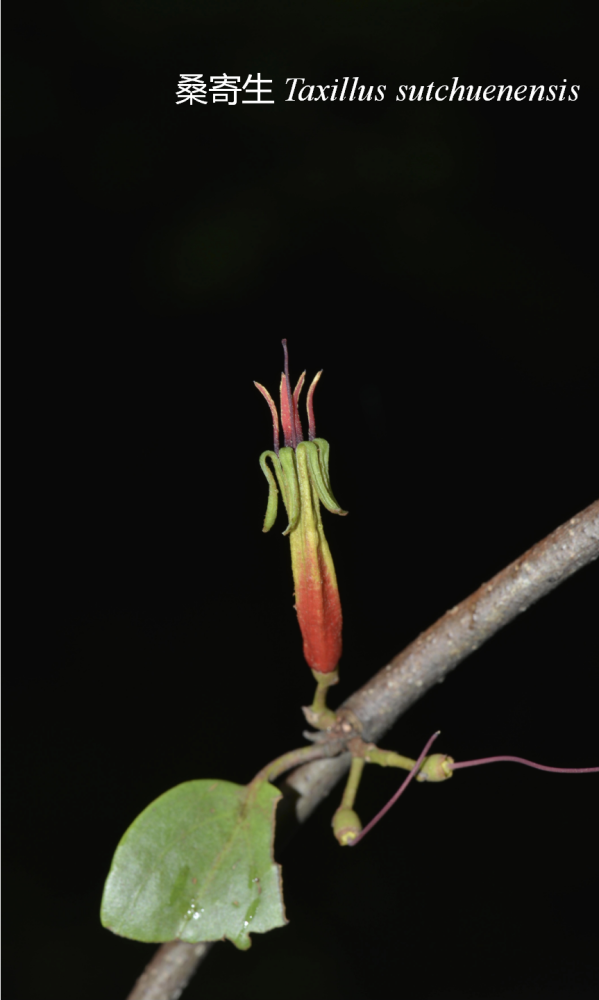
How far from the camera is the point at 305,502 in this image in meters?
0.55

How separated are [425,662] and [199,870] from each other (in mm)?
227

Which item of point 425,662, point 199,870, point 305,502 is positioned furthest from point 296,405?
point 199,870

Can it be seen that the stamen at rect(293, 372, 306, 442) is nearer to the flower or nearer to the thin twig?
the flower

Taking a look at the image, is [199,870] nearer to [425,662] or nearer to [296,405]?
[425,662]

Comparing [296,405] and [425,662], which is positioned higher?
[296,405]

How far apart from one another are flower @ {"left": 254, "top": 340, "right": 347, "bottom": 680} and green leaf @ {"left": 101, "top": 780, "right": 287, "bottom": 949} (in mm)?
153

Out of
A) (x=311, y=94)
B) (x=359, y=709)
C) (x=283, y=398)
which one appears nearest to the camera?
(x=283, y=398)

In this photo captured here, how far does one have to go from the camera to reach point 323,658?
23.5 inches

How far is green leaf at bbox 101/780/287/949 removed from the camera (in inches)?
21.6

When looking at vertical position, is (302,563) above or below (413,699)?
above

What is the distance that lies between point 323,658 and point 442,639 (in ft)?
0.31

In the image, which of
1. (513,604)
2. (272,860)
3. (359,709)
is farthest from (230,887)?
(513,604)

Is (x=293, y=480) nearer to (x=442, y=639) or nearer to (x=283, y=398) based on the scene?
(x=283, y=398)

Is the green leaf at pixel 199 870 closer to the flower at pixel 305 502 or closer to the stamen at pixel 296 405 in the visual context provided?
the flower at pixel 305 502
